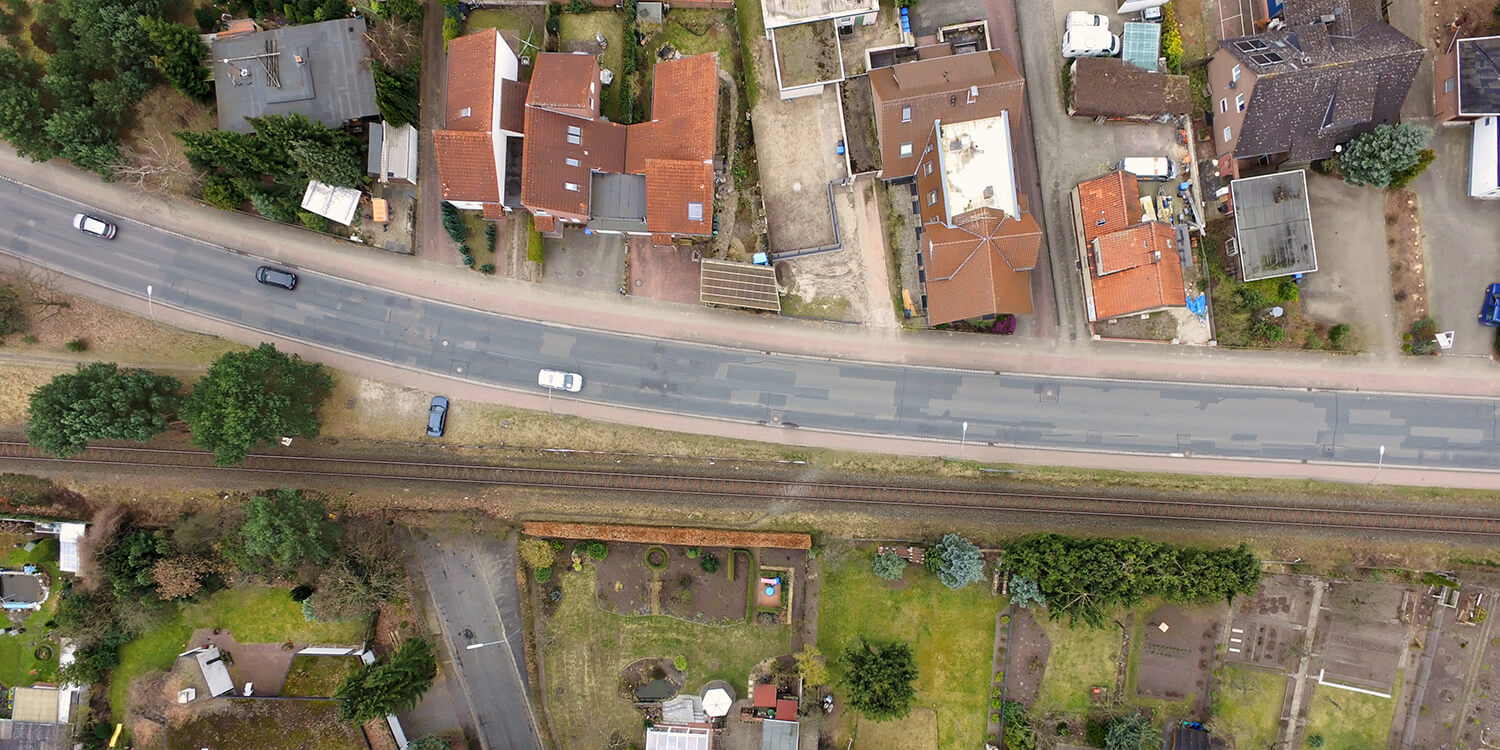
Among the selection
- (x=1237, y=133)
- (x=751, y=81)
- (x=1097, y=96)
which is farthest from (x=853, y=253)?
(x=1237, y=133)

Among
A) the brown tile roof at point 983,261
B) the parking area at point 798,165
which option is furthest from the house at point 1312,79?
the parking area at point 798,165

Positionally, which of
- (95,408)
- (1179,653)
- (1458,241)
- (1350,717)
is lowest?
(1350,717)

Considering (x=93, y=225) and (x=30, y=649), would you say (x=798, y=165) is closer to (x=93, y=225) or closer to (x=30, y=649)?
(x=93, y=225)

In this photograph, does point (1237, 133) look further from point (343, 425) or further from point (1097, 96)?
point (343, 425)

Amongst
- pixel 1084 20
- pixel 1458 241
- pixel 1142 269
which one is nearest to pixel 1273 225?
pixel 1142 269

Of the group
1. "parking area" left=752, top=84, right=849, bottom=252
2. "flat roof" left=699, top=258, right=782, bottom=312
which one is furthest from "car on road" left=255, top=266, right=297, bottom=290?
"parking area" left=752, top=84, right=849, bottom=252

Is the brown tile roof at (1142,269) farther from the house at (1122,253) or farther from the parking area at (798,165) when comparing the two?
the parking area at (798,165)
